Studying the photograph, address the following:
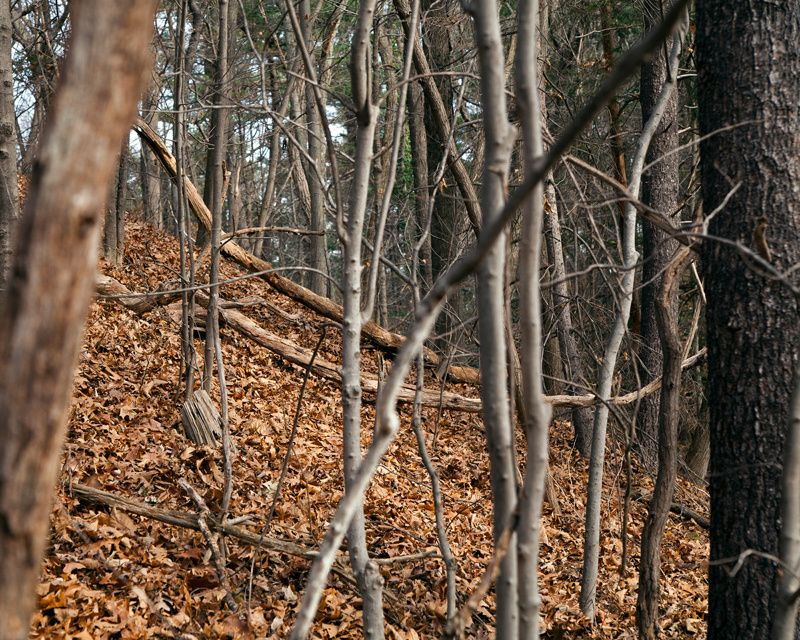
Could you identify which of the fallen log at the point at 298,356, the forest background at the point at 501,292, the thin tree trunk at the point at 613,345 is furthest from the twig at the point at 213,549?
the fallen log at the point at 298,356

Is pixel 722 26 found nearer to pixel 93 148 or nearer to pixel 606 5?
pixel 93 148

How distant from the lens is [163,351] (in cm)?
749

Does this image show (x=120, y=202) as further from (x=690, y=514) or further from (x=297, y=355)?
(x=690, y=514)

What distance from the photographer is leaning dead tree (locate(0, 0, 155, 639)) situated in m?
1.00

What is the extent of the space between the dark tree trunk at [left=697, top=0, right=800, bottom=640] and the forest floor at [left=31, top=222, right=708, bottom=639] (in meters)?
1.37

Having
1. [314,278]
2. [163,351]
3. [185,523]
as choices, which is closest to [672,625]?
[185,523]

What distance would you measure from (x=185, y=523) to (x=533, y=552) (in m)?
3.22

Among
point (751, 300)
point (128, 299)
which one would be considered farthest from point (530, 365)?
point (128, 299)

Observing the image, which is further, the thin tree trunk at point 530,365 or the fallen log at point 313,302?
the fallen log at point 313,302

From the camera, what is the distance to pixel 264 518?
5082 millimetres

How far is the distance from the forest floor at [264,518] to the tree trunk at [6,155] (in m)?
1.50

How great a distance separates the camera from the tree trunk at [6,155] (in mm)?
3898

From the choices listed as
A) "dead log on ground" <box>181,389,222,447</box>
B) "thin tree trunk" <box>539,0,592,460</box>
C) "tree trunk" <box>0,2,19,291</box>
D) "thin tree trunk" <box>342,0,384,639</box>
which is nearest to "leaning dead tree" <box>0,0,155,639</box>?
"thin tree trunk" <box>342,0,384,639</box>

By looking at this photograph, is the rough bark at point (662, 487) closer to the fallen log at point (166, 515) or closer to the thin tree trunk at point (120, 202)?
the fallen log at point (166, 515)
